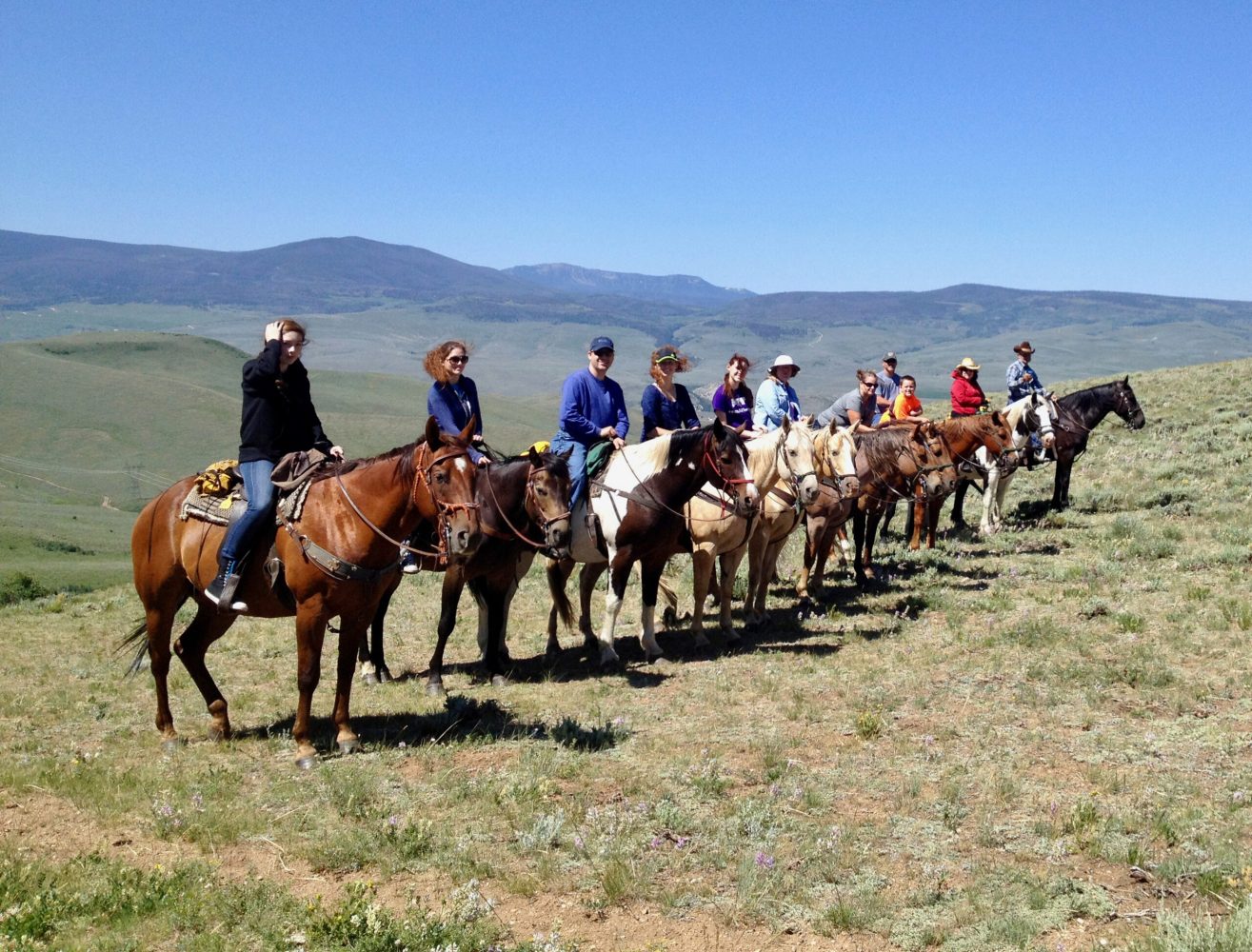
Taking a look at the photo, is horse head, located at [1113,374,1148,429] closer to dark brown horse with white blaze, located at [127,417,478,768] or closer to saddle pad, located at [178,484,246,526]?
dark brown horse with white blaze, located at [127,417,478,768]

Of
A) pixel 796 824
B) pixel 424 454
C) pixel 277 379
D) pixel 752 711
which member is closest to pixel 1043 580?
pixel 752 711

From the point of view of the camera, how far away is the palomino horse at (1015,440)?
17744 mm

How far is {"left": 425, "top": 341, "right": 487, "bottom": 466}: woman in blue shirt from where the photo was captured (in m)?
10.0

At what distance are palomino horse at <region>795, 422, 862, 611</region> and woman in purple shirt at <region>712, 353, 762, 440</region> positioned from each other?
3.22 feet

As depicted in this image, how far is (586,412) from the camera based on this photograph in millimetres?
11312

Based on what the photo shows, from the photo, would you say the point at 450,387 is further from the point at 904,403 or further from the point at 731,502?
the point at 904,403

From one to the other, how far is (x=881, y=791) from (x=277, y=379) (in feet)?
19.0

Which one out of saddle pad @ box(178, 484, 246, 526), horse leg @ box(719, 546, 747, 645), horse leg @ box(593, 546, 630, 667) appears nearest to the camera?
saddle pad @ box(178, 484, 246, 526)

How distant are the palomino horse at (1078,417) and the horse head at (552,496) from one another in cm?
1344

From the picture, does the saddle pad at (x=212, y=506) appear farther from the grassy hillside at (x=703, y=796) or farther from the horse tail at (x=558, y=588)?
the horse tail at (x=558, y=588)

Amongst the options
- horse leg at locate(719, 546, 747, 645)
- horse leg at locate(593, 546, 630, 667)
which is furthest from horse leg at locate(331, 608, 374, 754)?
horse leg at locate(719, 546, 747, 645)

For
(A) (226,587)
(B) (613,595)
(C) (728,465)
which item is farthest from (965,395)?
(A) (226,587)

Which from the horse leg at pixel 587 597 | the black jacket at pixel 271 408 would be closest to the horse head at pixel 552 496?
the black jacket at pixel 271 408

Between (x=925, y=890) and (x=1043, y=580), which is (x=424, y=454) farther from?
(x=1043, y=580)
